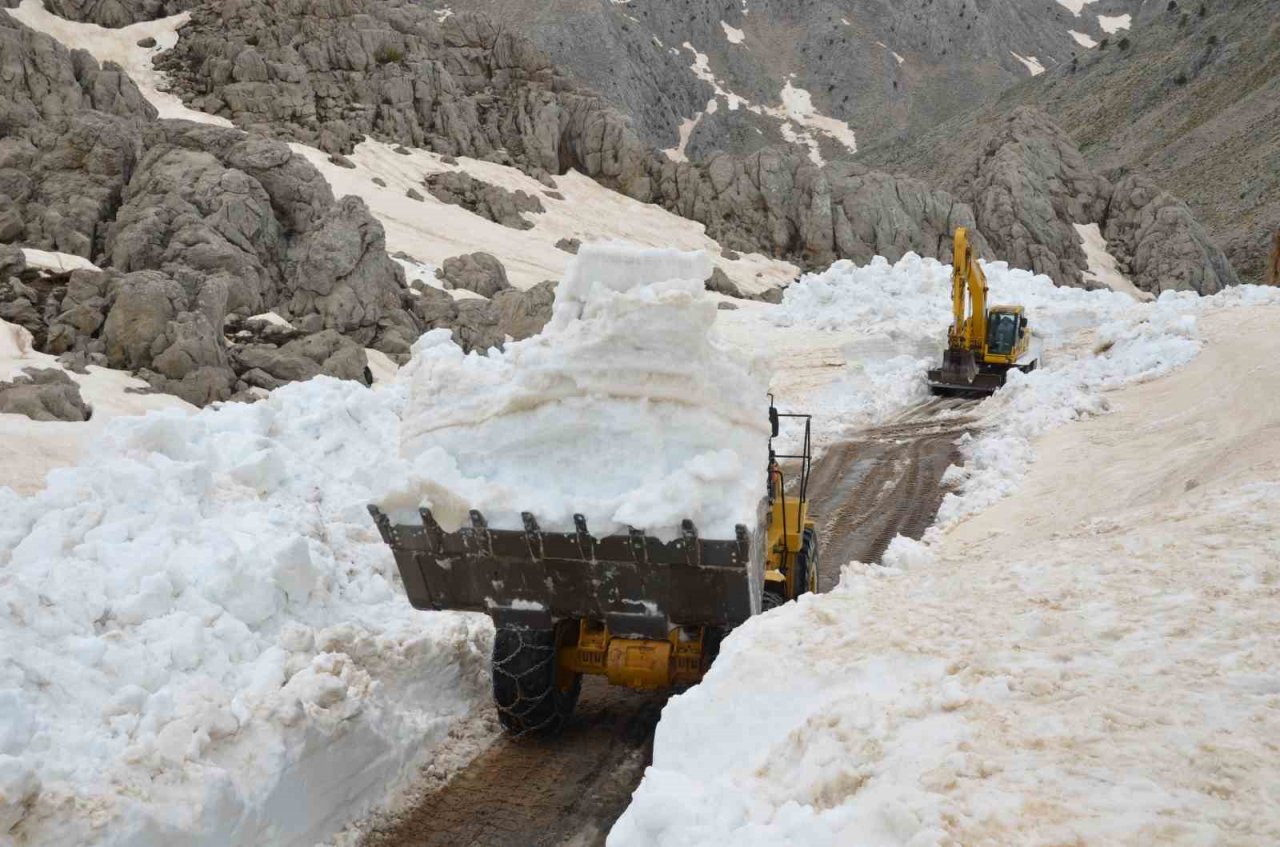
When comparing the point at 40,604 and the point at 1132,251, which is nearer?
the point at 40,604

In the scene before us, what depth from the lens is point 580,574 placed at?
6.43m

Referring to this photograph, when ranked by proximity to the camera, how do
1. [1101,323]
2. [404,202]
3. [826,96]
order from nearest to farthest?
[1101,323], [404,202], [826,96]

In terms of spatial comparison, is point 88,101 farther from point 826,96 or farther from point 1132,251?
point 826,96

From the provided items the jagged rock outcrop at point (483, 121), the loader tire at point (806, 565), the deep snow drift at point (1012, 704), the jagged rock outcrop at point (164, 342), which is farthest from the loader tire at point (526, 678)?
the jagged rock outcrop at point (483, 121)

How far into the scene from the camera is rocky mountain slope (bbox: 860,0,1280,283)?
187 feet

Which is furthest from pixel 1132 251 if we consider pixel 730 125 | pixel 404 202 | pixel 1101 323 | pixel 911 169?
pixel 730 125

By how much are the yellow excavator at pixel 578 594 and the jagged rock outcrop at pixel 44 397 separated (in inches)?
375

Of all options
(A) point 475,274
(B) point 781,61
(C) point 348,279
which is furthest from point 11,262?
(B) point 781,61

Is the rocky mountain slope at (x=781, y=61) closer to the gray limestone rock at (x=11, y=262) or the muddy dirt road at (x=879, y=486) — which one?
the muddy dirt road at (x=879, y=486)

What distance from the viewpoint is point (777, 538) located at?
27.2 ft

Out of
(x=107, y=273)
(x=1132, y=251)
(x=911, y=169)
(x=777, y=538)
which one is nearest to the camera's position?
(x=777, y=538)

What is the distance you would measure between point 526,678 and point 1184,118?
74905 millimetres

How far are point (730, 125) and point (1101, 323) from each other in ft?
184

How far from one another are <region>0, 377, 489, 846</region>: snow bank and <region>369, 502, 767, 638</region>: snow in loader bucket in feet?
2.25
